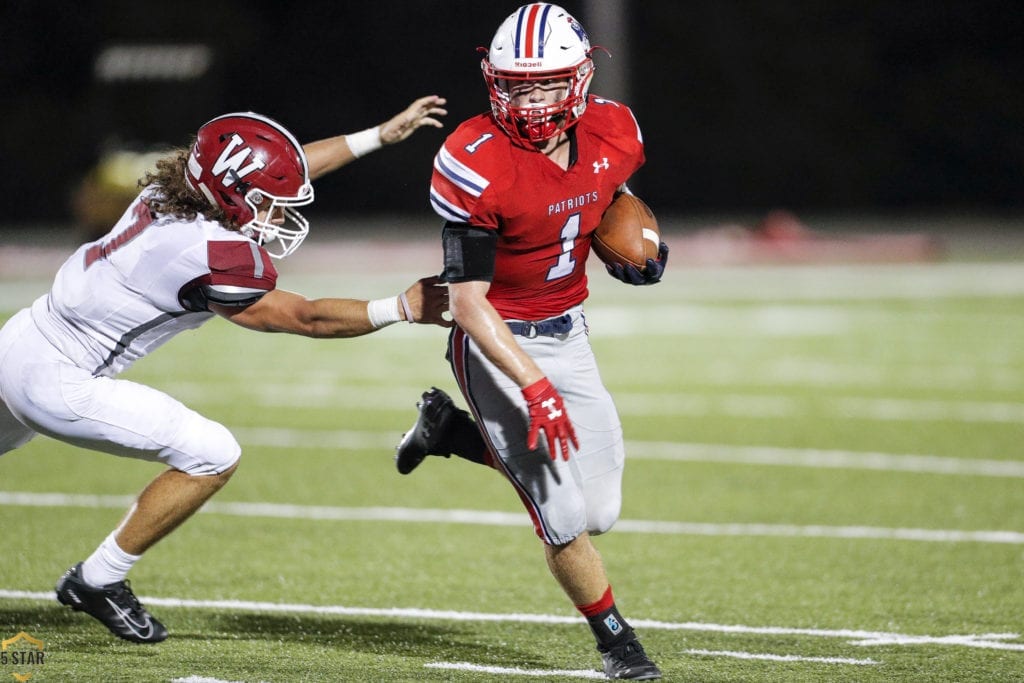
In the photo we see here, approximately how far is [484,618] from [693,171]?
24.6 metres

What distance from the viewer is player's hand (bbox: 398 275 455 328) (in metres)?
4.57

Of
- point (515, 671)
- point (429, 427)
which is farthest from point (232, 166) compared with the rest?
point (515, 671)

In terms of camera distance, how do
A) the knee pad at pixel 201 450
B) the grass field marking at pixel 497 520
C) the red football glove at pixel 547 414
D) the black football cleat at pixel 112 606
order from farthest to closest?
the grass field marking at pixel 497 520 < the black football cleat at pixel 112 606 < the knee pad at pixel 201 450 < the red football glove at pixel 547 414

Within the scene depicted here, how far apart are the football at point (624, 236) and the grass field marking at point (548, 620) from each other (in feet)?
4.46

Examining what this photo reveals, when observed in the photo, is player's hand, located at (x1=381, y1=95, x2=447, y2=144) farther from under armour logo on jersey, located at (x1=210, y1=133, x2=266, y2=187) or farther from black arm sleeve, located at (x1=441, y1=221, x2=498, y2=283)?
black arm sleeve, located at (x1=441, y1=221, x2=498, y2=283)

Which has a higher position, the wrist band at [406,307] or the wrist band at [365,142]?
the wrist band at [365,142]

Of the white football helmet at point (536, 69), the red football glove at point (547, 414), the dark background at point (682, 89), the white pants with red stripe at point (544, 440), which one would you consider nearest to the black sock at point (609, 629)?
the white pants with red stripe at point (544, 440)

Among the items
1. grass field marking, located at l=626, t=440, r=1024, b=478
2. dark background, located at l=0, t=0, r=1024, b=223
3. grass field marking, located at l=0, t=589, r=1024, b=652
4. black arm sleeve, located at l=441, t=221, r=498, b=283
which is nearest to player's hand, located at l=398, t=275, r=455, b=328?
black arm sleeve, located at l=441, t=221, r=498, b=283

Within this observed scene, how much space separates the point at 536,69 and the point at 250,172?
3.18ft

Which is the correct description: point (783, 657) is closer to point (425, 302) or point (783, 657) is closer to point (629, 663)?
point (629, 663)

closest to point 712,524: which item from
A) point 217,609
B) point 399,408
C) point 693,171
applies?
point 217,609

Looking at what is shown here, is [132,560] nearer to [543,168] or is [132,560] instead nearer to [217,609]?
[217,609]

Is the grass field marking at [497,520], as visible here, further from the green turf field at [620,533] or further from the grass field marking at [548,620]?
the grass field marking at [548,620]

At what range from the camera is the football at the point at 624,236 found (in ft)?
15.3
